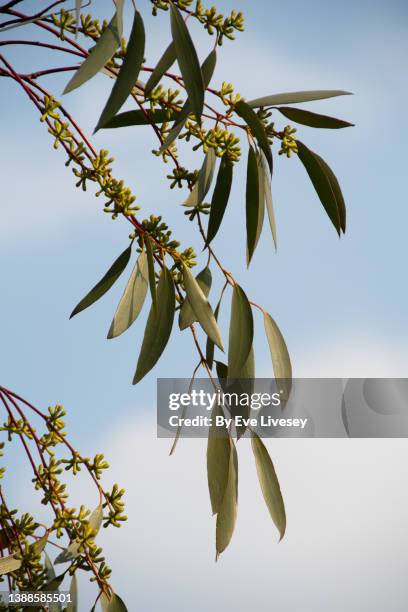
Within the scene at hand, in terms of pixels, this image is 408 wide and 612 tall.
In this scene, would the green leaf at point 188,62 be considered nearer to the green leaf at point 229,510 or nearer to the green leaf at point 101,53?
the green leaf at point 101,53

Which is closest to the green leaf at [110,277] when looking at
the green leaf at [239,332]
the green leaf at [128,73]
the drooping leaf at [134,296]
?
the drooping leaf at [134,296]

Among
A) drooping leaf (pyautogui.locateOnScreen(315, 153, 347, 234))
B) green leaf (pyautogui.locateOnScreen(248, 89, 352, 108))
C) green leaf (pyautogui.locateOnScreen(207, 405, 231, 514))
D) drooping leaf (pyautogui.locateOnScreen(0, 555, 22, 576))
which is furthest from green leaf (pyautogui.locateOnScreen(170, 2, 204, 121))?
drooping leaf (pyautogui.locateOnScreen(0, 555, 22, 576))

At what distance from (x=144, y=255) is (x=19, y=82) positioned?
217 mm

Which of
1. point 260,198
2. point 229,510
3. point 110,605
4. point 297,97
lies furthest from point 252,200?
point 110,605

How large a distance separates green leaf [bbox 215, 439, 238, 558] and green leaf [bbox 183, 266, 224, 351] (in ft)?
0.52

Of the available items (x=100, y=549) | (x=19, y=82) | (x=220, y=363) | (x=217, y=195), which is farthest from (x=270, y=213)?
(x=100, y=549)

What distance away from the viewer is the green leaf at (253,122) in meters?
0.71

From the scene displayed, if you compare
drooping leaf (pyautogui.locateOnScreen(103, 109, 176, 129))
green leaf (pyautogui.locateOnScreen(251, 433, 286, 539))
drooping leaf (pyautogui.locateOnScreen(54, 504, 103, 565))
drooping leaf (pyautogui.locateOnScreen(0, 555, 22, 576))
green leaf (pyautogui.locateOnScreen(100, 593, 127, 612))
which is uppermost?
drooping leaf (pyautogui.locateOnScreen(103, 109, 176, 129))

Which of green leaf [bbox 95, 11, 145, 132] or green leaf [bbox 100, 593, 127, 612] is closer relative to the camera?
green leaf [bbox 95, 11, 145, 132]

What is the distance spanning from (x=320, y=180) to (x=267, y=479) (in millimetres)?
343

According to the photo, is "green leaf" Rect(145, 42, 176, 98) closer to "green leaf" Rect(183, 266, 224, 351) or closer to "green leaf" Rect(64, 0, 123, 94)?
"green leaf" Rect(64, 0, 123, 94)

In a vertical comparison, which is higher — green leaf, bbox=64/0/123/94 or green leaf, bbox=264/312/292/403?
green leaf, bbox=64/0/123/94

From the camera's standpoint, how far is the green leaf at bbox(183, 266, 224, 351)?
0.74 metres

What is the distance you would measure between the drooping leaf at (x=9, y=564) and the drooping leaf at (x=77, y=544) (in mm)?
40
